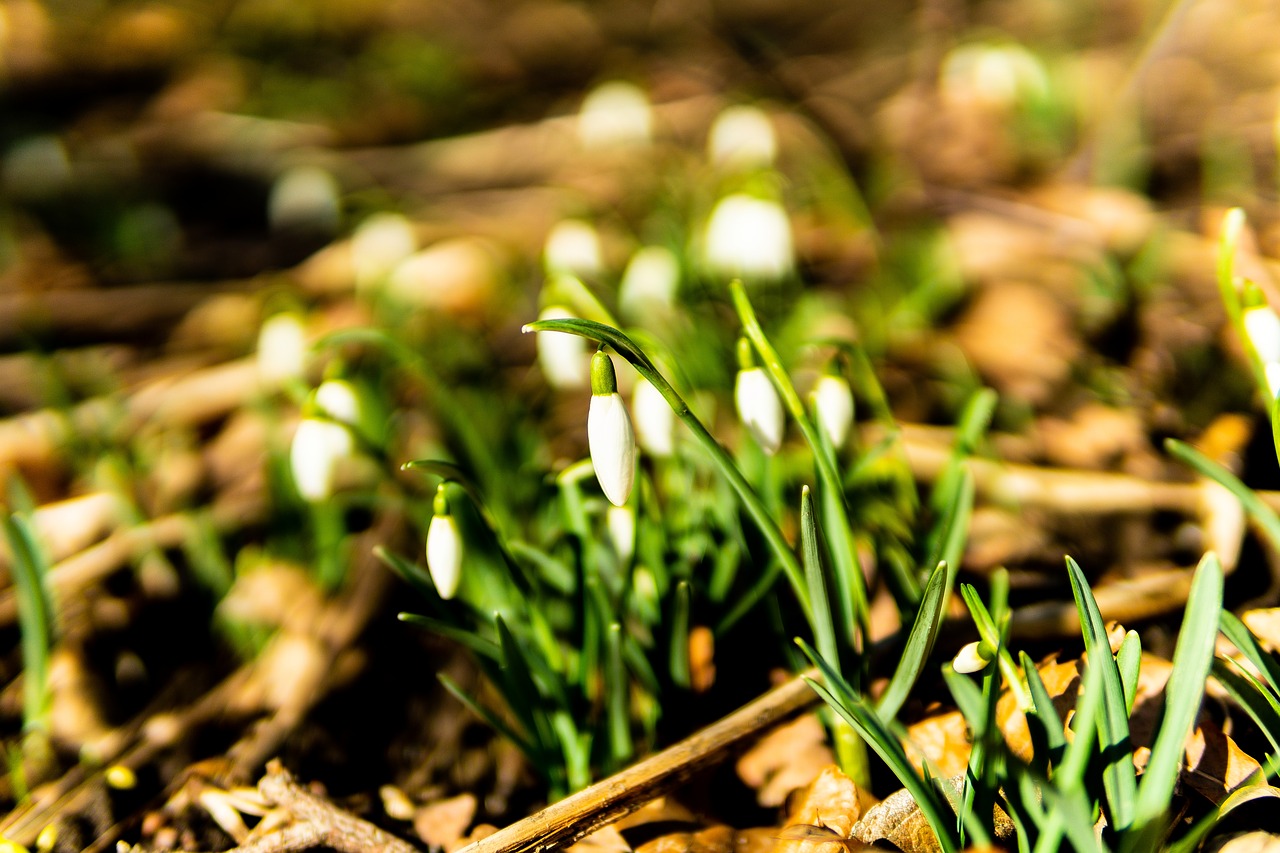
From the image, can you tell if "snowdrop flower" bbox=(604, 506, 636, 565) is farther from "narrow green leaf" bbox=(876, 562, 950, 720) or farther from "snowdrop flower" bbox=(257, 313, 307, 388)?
"snowdrop flower" bbox=(257, 313, 307, 388)

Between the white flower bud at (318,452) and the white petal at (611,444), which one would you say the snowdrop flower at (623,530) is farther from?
the white flower bud at (318,452)

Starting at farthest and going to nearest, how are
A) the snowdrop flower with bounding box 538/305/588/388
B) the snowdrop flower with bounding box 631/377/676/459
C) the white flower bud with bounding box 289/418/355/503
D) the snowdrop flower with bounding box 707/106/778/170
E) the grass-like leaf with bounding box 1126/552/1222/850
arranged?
the snowdrop flower with bounding box 707/106/778/170, the snowdrop flower with bounding box 538/305/588/388, the white flower bud with bounding box 289/418/355/503, the snowdrop flower with bounding box 631/377/676/459, the grass-like leaf with bounding box 1126/552/1222/850

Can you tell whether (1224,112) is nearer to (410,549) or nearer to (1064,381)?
(1064,381)

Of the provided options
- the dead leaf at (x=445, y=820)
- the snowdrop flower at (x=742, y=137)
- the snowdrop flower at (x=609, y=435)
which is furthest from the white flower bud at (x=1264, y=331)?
the snowdrop flower at (x=742, y=137)

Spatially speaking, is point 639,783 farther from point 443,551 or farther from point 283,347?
point 283,347

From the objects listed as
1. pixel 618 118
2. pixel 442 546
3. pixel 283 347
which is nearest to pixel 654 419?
pixel 442 546


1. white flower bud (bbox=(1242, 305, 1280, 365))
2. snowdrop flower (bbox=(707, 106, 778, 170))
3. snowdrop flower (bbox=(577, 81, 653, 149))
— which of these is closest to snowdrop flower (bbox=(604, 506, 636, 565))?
white flower bud (bbox=(1242, 305, 1280, 365))
